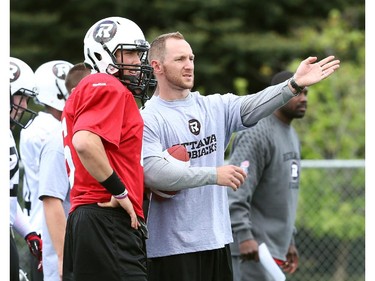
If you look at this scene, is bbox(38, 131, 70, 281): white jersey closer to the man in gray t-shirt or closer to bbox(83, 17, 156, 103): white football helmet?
bbox(83, 17, 156, 103): white football helmet

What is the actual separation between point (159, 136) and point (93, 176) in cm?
89

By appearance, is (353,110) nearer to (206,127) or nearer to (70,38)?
(70,38)

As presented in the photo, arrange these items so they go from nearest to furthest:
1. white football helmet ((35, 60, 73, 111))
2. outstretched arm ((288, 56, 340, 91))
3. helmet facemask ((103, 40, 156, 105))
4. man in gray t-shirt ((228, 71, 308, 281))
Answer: helmet facemask ((103, 40, 156, 105)) → outstretched arm ((288, 56, 340, 91)) → white football helmet ((35, 60, 73, 111)) → man in gray t-shirt ((228, 71, 308, 281))

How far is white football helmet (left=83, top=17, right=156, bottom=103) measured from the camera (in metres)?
5.45

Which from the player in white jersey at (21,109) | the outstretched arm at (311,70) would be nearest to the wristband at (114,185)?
the outstretched arm at (311,70)

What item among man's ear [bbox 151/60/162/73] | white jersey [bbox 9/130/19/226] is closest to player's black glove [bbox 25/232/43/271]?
white jersey [bbox 9/130/19/226]

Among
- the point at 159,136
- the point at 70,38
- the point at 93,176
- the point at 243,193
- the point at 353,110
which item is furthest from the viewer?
the point at 70,38

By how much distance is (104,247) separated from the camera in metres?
5.13

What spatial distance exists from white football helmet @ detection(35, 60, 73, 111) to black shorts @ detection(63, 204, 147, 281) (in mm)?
2056

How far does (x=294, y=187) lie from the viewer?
24.7 ft

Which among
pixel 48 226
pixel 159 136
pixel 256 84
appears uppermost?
pixel 256 84

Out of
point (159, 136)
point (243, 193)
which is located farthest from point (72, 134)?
point (243, 193)

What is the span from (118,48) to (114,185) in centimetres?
86
